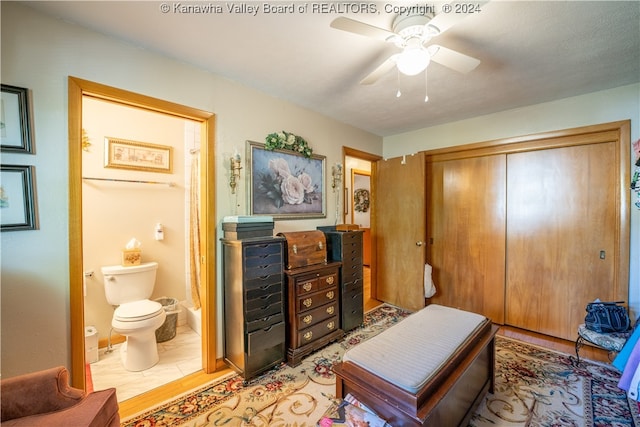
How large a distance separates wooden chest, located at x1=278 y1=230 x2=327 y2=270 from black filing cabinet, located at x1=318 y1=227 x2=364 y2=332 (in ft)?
0.68

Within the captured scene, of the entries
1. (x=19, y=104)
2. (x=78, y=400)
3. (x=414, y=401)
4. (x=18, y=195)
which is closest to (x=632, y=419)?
(x=414, y=401)

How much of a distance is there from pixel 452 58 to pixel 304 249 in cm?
181

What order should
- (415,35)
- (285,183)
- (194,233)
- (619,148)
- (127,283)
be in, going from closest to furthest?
(415,35), (619,148), (127,283), (285,183), (194,233)

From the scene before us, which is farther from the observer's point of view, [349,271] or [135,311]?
[349,271]

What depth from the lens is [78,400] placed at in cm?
114

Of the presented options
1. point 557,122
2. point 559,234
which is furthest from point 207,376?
point 557,122

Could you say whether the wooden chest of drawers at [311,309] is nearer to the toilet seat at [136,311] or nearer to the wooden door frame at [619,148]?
the toilet seat at [136,311]

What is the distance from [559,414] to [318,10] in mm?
2929

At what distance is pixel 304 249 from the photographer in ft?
7.94

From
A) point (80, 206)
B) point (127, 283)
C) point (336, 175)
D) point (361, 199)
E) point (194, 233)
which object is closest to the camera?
point (80, 206)

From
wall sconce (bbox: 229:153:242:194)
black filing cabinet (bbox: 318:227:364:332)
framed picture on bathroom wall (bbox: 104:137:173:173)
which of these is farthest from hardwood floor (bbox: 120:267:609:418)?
framed picture on bathroom wall (bbox: 104:137:173:173)

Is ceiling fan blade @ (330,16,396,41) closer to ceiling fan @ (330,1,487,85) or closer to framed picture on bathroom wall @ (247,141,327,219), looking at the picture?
ceiling fan @ (330,1,487,85)

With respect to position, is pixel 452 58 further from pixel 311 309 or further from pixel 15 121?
pixel 15 121

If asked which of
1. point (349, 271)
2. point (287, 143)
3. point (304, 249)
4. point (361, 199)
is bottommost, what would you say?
point (349, 271)
